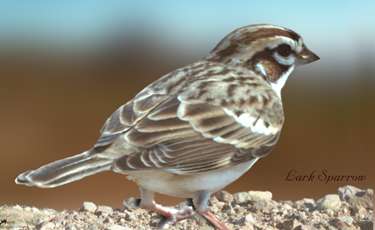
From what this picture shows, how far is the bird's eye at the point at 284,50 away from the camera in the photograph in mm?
4969

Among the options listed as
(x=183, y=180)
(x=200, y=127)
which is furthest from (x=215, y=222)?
(x=200, y=127)

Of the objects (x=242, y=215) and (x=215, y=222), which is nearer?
(x=215, y=222)

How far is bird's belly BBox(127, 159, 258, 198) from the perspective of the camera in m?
4.39

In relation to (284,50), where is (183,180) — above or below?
below

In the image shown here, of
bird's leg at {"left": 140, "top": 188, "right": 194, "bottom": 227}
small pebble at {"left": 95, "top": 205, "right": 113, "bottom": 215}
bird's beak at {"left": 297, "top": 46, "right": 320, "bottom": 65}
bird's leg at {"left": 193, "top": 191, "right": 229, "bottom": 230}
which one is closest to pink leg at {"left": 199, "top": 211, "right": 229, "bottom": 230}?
bird's leg at {"left": 193, "top": 191, "right": 229, "bottom": 230}

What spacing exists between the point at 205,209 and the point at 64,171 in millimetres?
886

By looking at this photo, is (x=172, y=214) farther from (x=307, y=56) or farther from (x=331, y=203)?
(x=307, y=56)

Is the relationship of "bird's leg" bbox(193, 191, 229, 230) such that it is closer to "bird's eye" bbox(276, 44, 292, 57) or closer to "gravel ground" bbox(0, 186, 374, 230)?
"gravel ground" bbox(0, 186, 374, 230)

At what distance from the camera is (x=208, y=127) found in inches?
181

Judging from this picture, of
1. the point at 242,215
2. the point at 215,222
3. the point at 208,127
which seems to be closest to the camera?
the point at 208,127

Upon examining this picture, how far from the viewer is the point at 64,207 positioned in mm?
4980

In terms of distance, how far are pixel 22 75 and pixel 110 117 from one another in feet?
1.96

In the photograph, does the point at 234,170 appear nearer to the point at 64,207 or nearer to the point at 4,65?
the point at 64,207

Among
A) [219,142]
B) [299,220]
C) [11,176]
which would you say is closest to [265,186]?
[299,220]
